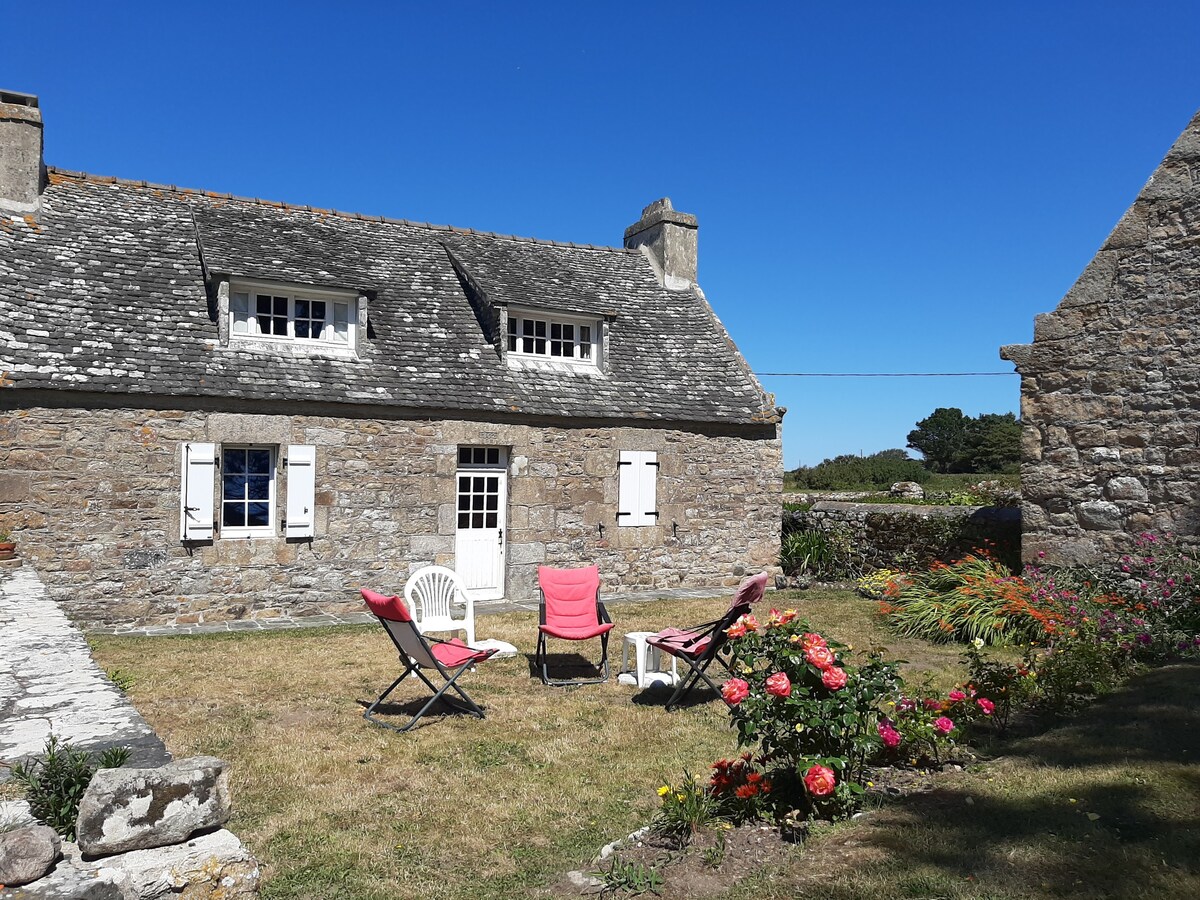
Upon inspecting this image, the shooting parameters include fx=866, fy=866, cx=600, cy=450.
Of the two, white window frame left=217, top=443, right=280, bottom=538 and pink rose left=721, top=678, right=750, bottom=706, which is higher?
white window frame left=217, top=443, right=280, bottom=538

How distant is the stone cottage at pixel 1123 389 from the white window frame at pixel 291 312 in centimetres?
871

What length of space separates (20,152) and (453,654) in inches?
389

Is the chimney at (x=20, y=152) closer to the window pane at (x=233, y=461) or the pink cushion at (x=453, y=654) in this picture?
the window pane at (x=233, y=461)

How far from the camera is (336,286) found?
11.9 m

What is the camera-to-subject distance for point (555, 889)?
3.96 m

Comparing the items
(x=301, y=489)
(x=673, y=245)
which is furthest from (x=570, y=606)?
(x=673, y=245)

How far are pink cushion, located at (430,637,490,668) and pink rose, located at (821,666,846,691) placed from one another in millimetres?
3302

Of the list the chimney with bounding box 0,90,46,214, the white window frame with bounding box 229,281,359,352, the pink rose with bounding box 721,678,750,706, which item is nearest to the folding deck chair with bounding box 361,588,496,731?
the pink rose with bounding box 721,678,750,706

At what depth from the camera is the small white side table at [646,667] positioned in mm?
7561

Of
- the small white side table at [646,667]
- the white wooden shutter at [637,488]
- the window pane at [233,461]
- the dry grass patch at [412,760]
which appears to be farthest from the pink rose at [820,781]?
the white wooden shutter at [637,488]

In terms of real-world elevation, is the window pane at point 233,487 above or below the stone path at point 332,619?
above

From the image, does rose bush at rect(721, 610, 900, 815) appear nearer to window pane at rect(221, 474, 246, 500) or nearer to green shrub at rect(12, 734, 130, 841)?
green shrub at rect(12, 734, 130, 841)

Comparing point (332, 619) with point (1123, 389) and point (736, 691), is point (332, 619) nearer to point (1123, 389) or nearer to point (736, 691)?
point (736, 691)

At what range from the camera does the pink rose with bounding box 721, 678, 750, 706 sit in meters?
4.30
